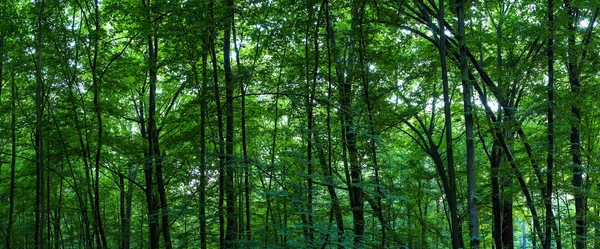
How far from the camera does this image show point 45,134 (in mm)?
6578

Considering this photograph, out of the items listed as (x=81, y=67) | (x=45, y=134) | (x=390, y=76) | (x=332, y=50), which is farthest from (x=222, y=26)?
(x=390, y=76)

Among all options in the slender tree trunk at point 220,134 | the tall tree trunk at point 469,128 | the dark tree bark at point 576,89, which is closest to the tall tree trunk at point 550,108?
the dark tree bark at point 576,89

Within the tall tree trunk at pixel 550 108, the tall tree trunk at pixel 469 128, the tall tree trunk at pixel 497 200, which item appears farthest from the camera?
the tall tree trunk at pixel 497 200

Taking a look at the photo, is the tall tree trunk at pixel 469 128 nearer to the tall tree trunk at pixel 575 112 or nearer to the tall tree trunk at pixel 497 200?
the tall tree trunk at pixel 575 112

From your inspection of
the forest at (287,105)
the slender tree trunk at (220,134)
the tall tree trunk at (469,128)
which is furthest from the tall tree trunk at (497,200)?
the slender tree trunk at (220,134)

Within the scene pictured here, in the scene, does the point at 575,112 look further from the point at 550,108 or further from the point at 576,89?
the point at 550,108

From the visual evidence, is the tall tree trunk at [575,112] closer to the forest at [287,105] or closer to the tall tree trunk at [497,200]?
the forest at [287,105]

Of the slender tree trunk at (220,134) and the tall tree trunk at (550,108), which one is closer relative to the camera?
the slender tree trunk at (220,134)

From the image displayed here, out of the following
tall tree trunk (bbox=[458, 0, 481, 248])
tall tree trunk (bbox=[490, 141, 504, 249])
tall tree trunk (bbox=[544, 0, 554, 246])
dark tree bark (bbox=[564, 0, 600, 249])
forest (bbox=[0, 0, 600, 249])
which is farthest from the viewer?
tall tree trunk (bbox=[490, 141, 504, 249])

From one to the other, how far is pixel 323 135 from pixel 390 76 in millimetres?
4201

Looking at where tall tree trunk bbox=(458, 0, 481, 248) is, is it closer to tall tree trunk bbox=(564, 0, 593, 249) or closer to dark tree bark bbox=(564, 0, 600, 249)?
dark tree bark bbox=(564, 0, 600, 249)

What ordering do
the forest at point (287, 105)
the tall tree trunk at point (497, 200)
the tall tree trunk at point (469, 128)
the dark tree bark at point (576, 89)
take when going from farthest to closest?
the tall tree trunk at point (497, 200)
the dark tree bark at point (576, 89)
the forest at point (287, 105)
the tall tree trunk at point (469, 128)

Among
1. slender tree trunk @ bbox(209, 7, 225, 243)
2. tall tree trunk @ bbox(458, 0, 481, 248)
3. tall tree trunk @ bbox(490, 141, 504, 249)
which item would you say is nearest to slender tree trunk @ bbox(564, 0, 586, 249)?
tall tree trunk @ bbox(490, 141, 504, 249)

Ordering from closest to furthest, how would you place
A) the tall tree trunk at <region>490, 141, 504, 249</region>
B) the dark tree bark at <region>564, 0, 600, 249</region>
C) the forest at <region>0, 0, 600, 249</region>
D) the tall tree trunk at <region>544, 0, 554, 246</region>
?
the forest at <region>0, 0, 600, 249</region> → the tall tree trunk at <region>544, 0, 554, 246</region> → the dark tree bark at <region>564, 0, 600, 249</region> → the tall tree trunk at <region>490, 141, 504, 249</region>
